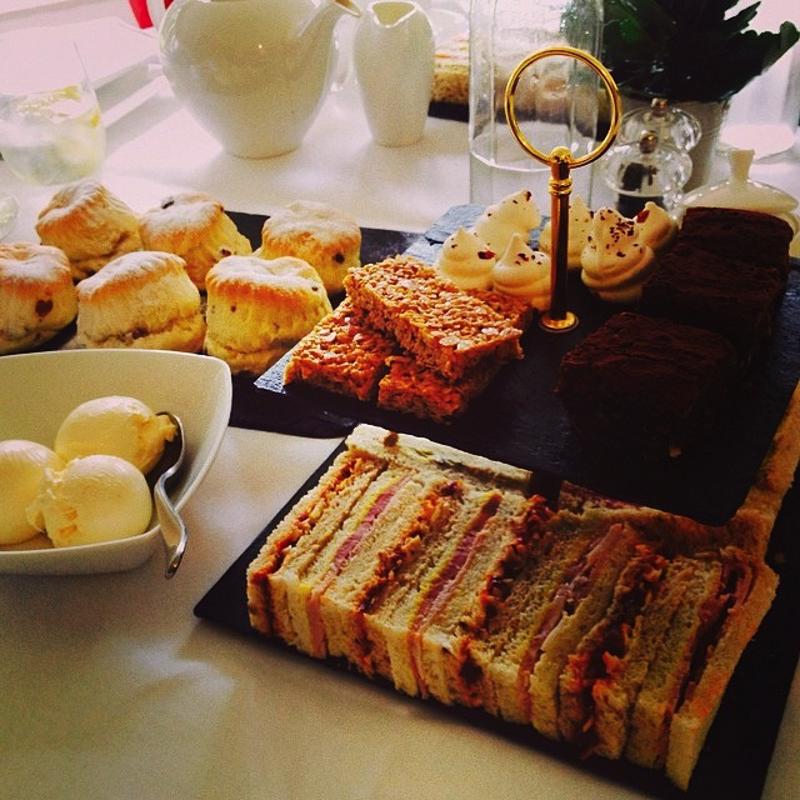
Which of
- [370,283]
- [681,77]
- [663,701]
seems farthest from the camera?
[681,77]

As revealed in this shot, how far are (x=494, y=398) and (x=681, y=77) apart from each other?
2.67ft

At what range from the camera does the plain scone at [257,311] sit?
3.73ft

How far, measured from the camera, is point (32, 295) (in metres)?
1.24

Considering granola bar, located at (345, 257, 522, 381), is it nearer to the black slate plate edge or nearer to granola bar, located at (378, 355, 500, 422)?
granola bar, located at (378, 355, 500, 422)

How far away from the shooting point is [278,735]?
785 millimetres

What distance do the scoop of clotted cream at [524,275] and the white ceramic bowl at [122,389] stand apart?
0.33m

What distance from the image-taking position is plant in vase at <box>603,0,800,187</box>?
4.33 ft

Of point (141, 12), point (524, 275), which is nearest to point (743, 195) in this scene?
point (524, 275)

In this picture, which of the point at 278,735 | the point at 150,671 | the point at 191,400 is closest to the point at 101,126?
the point at 191,400

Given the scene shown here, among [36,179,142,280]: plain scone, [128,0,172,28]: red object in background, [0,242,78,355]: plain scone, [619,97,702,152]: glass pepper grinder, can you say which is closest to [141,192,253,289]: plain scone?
[36,179,142,280]: plain scone

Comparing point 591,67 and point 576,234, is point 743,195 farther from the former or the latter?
point 591,67

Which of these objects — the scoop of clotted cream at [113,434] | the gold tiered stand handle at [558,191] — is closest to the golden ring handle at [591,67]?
the gold tiered stand handle at [558,191]

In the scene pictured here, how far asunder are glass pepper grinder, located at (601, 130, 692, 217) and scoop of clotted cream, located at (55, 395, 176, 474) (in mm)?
869

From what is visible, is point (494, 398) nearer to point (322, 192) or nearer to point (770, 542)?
point (770, 542)
